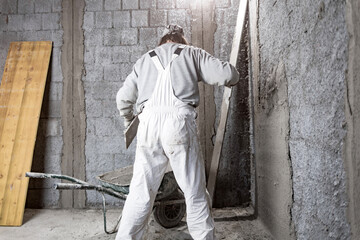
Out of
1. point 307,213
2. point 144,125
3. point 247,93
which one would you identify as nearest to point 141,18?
point 247,93

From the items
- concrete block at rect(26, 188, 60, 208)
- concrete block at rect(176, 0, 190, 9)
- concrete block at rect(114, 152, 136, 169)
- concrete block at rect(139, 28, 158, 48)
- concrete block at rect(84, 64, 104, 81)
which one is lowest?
concrete block at rect(26, 188, 60, 208)

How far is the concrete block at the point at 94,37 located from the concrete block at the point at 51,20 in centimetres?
38

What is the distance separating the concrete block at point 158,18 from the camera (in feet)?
9.95

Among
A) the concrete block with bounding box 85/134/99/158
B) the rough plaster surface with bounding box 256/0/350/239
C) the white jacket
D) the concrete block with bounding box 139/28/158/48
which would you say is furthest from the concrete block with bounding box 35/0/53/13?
the rough plaster surface with bounding box 256/0/350/239

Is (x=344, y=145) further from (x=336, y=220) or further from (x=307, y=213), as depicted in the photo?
(x=307, y=213)

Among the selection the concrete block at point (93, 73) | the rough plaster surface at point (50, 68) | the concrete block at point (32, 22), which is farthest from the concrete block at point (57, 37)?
the concrete block at point (93, 73)

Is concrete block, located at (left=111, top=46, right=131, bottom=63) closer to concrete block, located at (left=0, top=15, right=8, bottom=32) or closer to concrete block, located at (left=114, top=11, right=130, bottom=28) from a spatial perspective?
concrete block, located at (left=114, top=11, right=130, bottom=28)

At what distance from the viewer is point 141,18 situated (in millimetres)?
3064

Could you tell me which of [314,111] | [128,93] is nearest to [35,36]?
[128,93]

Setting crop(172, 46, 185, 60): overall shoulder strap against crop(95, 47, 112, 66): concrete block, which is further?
crop(95, 47, 112, 66): concrete block

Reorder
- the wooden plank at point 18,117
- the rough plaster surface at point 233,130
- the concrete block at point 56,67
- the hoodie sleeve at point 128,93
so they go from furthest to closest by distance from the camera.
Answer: the concrete block at point 56,67 → the rough plaster surface at point 233,130 → the wooden plank at point 18,117 → the hoodie sleeve at point 128,93

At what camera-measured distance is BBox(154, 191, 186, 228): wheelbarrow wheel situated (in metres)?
2.33

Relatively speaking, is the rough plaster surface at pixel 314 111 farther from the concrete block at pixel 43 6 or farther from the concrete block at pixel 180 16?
the concrete block at pixel 43 6

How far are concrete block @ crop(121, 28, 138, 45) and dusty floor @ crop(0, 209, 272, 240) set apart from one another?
1.95m
